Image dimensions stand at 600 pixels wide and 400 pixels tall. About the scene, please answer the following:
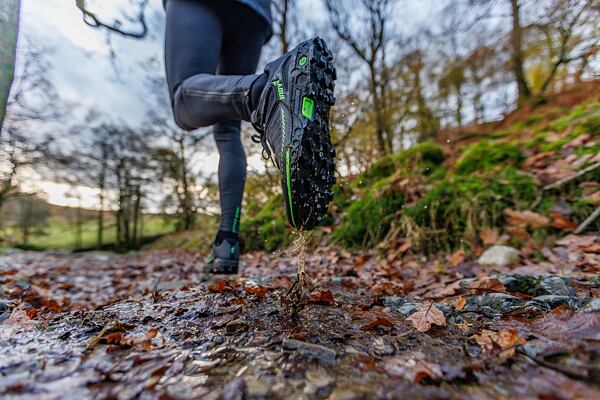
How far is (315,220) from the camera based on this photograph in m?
1.14

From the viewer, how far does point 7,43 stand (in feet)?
4.64

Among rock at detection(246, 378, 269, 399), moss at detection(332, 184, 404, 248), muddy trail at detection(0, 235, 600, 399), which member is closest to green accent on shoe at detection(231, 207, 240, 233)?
muddy trail at detection(0, 235, 600, 399)

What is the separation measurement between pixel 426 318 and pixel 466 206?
1.94 m

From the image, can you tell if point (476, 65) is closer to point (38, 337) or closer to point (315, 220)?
point (315, 220)

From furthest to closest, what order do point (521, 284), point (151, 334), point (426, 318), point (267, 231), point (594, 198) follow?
point (267, 231) → point (594, 198) → point (521, 284) → point (426, 318) → point (151, 334)

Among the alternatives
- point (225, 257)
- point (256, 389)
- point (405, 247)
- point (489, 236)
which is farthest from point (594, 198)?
point (256, 389)

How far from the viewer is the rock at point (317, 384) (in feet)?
1.95

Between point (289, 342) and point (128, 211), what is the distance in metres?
17.5

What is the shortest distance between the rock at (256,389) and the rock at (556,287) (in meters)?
1.24

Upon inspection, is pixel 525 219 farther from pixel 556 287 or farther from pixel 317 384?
pixel 317 384

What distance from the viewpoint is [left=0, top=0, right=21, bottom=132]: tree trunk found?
1393mm

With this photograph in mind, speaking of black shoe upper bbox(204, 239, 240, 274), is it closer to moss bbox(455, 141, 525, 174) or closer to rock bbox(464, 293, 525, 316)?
rock bbox(464, 293, 525, 316)

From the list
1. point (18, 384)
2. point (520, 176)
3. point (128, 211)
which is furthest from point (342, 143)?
point (128, 211)

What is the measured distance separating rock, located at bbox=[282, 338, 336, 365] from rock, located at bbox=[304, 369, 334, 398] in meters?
0.06
